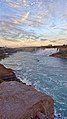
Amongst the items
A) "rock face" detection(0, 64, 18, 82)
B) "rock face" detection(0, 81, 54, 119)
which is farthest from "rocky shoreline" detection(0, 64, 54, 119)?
"rock face" detection(0, 64, 18, 82)

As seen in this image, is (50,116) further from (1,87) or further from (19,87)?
(1,87)

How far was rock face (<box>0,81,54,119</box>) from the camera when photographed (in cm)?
235

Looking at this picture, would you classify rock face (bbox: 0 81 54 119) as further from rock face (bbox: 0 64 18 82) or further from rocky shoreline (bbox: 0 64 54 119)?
rock face (bbox: 0 64 18 82)

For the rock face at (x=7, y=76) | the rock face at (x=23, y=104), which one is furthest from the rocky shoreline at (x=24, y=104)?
the rock face at (x=7, y=76)

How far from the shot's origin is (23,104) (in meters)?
2.45

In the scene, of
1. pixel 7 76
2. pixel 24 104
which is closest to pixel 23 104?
pixel 24 104

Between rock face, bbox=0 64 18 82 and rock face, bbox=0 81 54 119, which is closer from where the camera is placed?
rock face, bbox=0 81 54 119

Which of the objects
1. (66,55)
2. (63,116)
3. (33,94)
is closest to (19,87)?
(33,94)

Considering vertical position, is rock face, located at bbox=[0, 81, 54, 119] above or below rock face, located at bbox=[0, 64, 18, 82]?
above

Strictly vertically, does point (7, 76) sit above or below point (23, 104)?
below

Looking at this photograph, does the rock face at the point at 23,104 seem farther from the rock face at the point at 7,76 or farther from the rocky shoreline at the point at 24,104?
the rock face at the point at 7,76

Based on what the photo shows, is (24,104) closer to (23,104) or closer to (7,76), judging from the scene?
(23,104)

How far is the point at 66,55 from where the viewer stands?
348 ft

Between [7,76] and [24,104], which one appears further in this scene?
[7,76]
